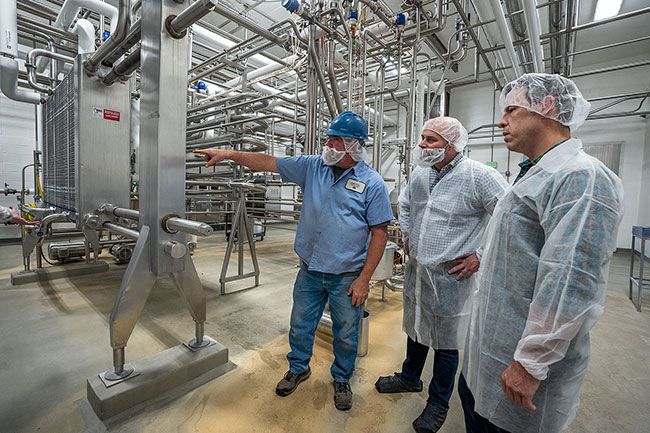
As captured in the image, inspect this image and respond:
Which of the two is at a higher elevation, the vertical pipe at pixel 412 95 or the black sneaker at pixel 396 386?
the vertical pipe at pixel 412 95

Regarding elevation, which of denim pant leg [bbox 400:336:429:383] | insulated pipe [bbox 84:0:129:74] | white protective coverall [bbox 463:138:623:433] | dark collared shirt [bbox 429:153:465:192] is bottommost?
denim pant leg [bbox 400:336:429:383]

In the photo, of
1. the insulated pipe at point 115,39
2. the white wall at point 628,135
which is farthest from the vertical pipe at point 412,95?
the white wall at point 628,135

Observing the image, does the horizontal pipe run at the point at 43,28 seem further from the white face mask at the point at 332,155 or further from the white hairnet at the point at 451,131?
the white hairnet at the point at 451,131

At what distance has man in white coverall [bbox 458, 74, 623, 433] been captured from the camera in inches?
25.3

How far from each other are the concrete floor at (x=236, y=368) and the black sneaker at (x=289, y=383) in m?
0.03

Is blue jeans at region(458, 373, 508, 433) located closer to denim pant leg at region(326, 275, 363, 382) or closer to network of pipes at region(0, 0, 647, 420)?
denim pant leg at region(326, 275, 363, 382)

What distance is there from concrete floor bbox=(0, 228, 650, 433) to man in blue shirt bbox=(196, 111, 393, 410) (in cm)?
14

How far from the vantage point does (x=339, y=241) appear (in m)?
1.28

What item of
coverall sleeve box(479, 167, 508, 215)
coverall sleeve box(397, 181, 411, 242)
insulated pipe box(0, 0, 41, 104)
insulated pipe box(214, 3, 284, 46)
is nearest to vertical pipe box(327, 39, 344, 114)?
insulated pipe box(214, 3, 284, 46)

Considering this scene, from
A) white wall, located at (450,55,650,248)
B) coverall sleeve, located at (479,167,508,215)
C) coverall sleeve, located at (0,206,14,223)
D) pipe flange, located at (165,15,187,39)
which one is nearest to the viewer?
pipe flange, located at (165,15,187,39)

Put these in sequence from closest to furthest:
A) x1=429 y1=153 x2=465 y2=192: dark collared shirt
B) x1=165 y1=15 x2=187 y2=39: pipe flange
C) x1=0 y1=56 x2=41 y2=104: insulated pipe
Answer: x1=165 y1=15 x2=187 y2=39: pipe flange
x1=429 y1=153 x2=465 y2=192: dark collared shirt
x1=0 y1=56 x2=41 y2=104: insulated pipe

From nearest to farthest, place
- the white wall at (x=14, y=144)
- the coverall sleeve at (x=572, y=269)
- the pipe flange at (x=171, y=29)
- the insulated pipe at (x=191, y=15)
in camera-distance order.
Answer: the coverall sleeve at (x=572, y=269) → the insulated pipe at (x=191, y=15) → the pipe flange at (x=171, y=29) → the white wall at (x=14, y=144)

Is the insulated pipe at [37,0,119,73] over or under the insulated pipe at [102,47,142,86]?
over

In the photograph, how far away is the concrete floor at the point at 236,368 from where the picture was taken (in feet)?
4.01
